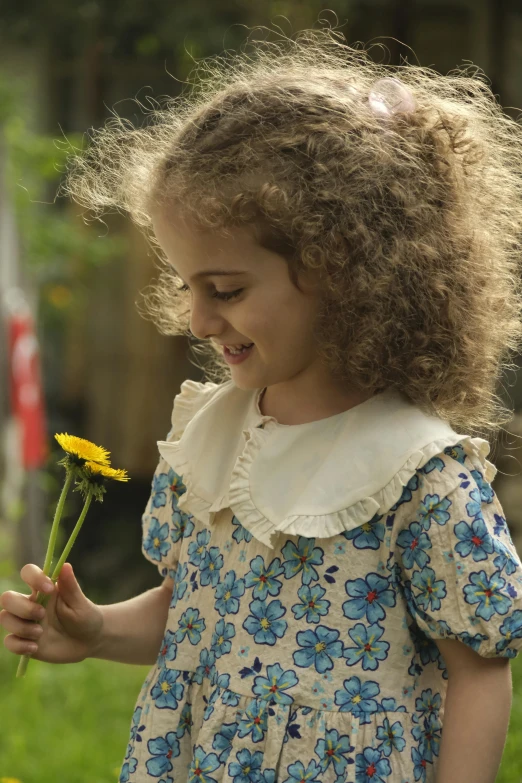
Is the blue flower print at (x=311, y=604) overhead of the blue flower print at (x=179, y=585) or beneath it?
overhead

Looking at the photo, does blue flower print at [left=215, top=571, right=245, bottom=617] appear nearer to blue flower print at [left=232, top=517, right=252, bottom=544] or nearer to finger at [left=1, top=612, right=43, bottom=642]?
blue flower print at [left=232, top=517, right=252, bottom=544]

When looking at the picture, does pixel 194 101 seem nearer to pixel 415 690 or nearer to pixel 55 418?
pixel 415 690

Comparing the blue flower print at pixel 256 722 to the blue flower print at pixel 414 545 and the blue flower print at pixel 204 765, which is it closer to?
the blue flower print at pixel 204 765

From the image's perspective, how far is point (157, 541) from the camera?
1610 mm

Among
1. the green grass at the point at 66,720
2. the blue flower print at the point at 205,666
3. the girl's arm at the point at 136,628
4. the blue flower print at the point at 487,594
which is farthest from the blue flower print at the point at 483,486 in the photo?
the green grass at the point at 66,720

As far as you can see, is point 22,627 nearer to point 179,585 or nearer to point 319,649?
point 179,585

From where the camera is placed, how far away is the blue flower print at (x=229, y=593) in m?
1.42

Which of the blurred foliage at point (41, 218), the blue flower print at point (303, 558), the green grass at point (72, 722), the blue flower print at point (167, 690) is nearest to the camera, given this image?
the blue flower print at point (303, 558)

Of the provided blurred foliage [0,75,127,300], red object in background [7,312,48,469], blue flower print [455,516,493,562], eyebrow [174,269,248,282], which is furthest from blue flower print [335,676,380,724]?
red object in background [7,312,48,469]

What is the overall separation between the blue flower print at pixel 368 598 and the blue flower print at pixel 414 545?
48 millimetres

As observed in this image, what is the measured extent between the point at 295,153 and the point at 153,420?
494cm

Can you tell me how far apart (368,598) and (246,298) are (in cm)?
42

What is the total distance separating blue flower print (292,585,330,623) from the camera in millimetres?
1352

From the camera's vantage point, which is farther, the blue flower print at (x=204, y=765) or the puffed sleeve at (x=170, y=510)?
the puffed sleeve at (x=170, y=510)
